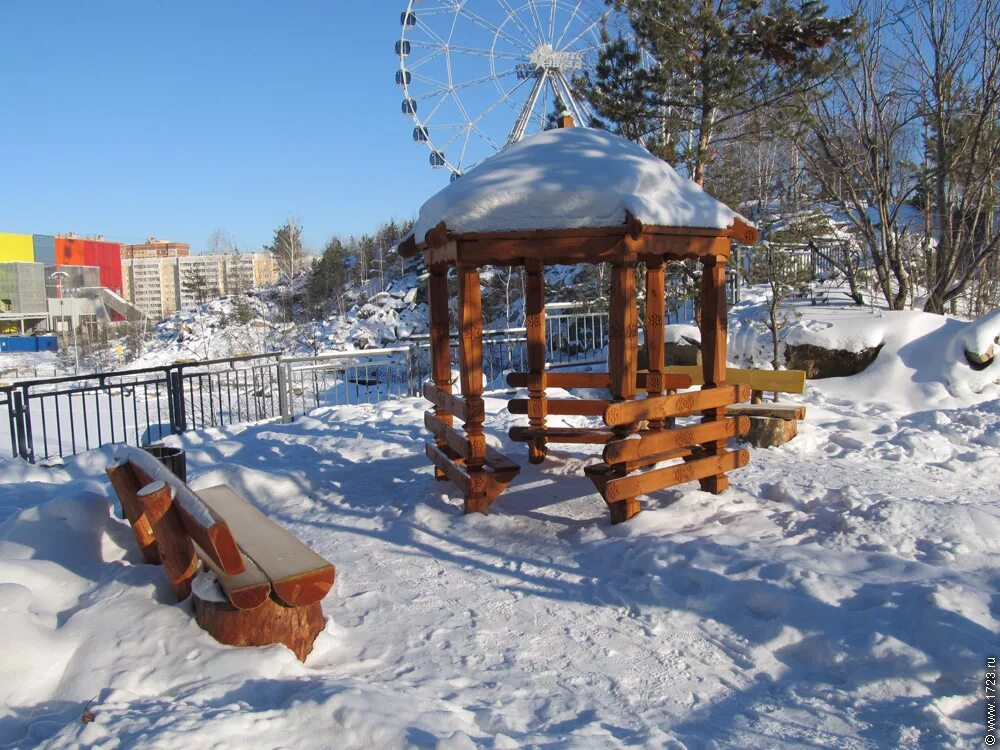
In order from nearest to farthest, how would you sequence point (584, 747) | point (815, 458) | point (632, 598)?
point (584, 747), point (632, 598), point (815, 458)

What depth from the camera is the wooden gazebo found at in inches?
203

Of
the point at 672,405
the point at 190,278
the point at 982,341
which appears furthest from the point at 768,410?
the point at 190,278

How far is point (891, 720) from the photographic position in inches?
112

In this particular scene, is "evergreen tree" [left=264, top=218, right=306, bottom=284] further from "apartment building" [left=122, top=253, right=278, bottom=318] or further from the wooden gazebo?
the wooden gazebo

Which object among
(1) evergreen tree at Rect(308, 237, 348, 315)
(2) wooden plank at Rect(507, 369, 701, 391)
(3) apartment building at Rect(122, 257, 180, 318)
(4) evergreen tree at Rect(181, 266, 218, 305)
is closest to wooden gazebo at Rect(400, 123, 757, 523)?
(2) wooden plank at Rect(507, 369, 701, 391)

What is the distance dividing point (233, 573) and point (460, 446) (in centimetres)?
281

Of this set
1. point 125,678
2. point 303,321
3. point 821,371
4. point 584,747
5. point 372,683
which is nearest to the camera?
point 584,747

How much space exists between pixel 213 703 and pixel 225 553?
0.59m

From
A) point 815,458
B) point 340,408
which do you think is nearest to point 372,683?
point 815,458

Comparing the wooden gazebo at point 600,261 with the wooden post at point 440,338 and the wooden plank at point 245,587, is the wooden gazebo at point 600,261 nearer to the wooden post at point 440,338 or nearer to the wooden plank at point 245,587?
the wooden post at point 440,338

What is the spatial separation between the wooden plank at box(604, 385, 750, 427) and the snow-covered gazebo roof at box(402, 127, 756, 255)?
122 centimetres

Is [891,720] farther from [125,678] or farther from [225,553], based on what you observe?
[125,678]

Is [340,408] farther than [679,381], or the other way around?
[340,408]

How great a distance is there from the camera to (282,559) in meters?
3.47
